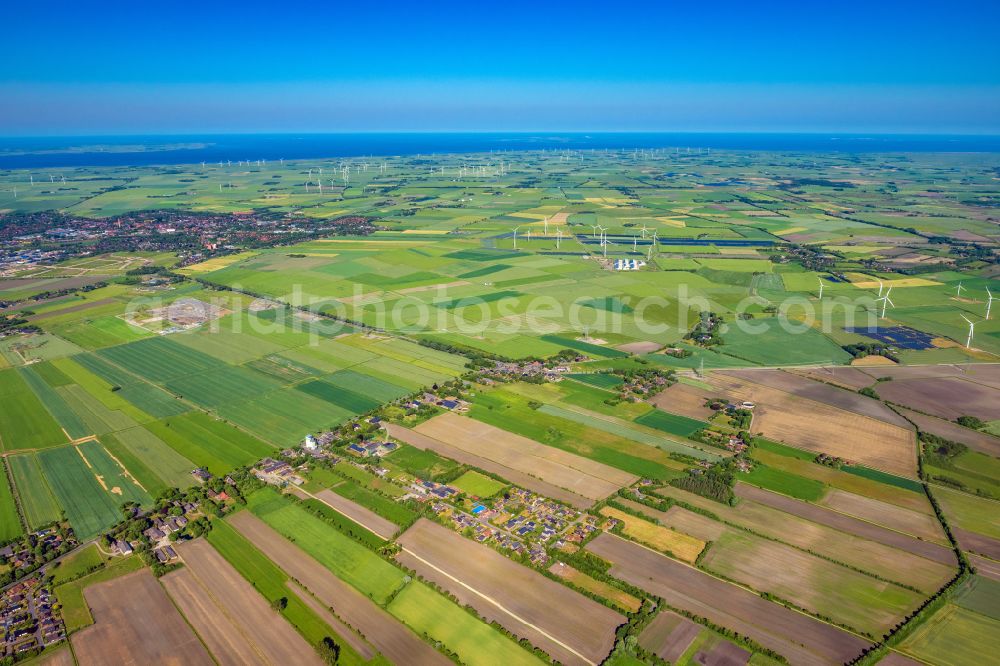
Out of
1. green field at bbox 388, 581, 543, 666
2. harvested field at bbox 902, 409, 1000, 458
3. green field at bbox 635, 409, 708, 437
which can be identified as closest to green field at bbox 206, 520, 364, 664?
green field at bbox 388, 581, 543, 666

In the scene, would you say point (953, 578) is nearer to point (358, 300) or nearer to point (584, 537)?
point (584, 537)

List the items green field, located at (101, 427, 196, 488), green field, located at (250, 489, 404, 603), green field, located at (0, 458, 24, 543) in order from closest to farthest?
green field, located at (250, 489, 404, 603), green field, located at (0, 458, 24, 543), green field, located at (101, 427, 196, 488)

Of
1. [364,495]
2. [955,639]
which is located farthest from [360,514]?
[955,639]

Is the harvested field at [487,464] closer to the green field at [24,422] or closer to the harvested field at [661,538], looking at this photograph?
the harvested field at [661,538]

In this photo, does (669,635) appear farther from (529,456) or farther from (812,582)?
(529,456)

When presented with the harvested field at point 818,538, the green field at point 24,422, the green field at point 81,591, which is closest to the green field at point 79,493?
the green field at point 24,422

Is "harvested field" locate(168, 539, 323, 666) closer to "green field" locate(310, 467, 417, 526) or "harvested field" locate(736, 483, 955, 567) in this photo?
"green field" locate(310, 467, 417, 526)
